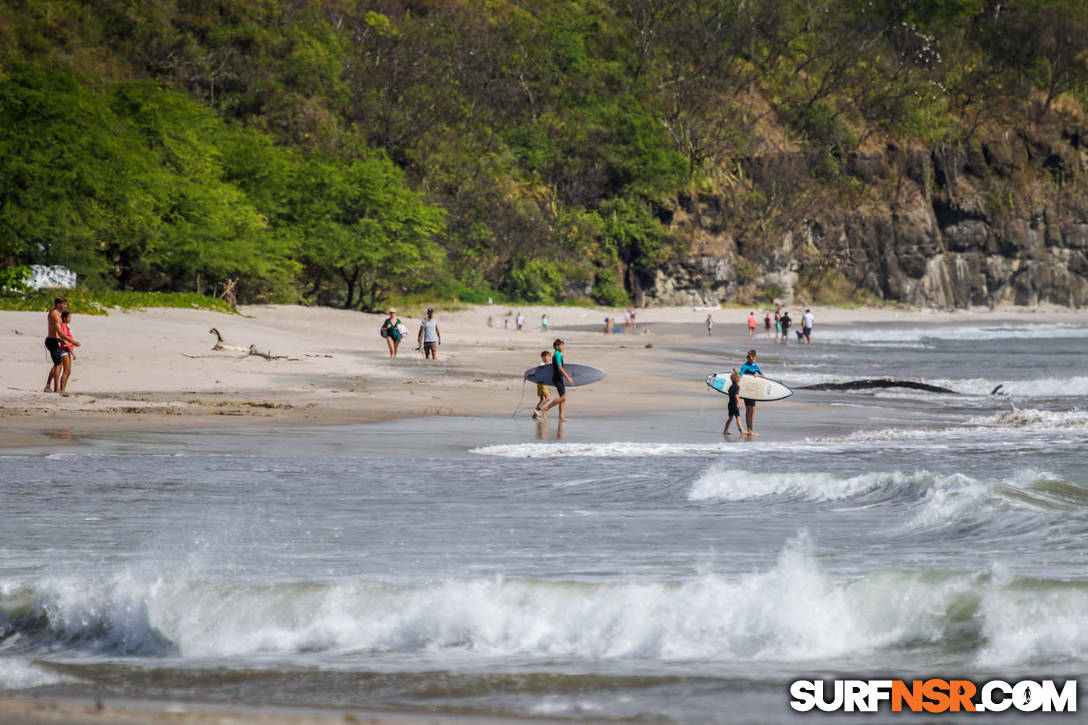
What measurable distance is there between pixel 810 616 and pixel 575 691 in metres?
1.75

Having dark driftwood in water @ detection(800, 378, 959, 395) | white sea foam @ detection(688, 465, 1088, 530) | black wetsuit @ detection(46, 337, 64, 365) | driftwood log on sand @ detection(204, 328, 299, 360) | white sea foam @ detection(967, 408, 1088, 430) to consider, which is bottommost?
white sea foam @ detection(688, 465, 1088, 530)

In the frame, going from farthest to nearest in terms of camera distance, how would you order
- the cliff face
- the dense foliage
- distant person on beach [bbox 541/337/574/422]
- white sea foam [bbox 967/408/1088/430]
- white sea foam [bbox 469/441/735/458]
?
1. the cliff face
2. the dense foliage
3. distant person on beach [bbox 541/337/574/422]
4. white sea foam [bbox 967/408/1088/430]
5. white sea foam [bbox 469/441/735/458]

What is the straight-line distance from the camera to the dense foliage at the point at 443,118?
3997 centimetres

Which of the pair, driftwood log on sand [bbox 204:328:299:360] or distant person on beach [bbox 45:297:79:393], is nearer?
distant person on beach [bbox 45:297:79:393]

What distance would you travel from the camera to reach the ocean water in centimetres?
590

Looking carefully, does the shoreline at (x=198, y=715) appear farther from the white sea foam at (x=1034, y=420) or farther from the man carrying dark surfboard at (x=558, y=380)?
the white sea foam at (x=1034, y=420)

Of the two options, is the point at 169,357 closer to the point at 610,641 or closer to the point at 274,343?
the point at 274,343

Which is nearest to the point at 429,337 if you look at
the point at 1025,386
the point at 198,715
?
the point at 1025,386

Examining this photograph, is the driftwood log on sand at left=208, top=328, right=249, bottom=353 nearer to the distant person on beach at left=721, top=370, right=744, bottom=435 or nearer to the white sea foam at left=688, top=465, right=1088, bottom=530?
the distant person on beach at left=721, top=370, right=744, bottom=435

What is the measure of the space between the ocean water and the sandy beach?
2.64 meters

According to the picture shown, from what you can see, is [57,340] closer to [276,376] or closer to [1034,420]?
[276,376]

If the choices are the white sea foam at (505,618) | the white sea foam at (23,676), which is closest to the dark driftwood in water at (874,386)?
the white sea foam at (505,618)

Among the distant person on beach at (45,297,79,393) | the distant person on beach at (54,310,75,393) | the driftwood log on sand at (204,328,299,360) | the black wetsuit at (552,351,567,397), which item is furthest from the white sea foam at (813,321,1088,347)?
the distant person on beach at (45,297,79,393)

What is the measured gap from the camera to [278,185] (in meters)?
50.7
